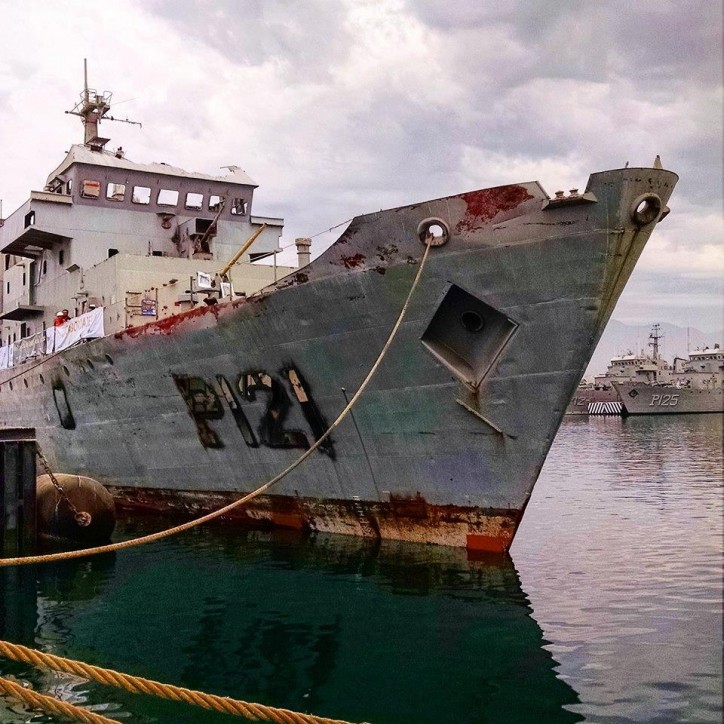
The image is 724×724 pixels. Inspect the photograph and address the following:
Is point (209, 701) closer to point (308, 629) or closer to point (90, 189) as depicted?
point (308, 629)

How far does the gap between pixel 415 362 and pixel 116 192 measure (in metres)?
11.9

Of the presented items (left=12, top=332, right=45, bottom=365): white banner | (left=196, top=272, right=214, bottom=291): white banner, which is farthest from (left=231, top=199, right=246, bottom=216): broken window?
(left=196, top=272, right=214, bottom=291): white banner

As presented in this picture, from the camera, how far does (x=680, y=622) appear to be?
8648mm

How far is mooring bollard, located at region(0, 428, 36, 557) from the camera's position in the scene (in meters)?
12.8

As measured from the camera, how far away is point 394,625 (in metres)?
9.11

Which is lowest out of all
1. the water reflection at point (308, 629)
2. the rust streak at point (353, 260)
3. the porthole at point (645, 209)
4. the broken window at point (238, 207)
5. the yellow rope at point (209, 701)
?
the water reflection at point (308, 629)

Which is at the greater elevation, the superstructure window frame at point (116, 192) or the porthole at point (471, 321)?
the superstructure window frame at point (116, 192)

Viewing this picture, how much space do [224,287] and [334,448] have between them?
3.88m

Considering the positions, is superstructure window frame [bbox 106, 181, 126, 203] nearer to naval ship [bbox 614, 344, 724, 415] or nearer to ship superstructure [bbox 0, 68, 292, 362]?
ship superstructure [bbox 0, 68, 292, 362]

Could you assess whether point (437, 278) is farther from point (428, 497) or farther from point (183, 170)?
point (183, 170)

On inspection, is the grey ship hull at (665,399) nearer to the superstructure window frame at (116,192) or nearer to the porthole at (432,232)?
the superstructure window frame at (116,192)

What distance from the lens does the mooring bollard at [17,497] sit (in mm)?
12844

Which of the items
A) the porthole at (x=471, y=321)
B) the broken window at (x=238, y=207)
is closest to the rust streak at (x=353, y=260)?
the porthole at (x=471, y=321)

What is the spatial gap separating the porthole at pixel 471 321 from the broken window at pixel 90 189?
12.1 m
